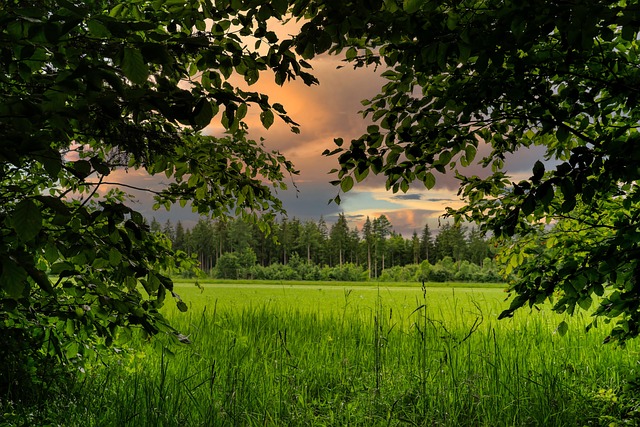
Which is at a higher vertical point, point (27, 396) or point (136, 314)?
point (136, 314)

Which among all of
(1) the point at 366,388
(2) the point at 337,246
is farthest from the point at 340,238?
(1) the point at 366,388

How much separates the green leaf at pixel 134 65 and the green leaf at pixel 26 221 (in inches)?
19.7

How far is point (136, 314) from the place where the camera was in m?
2.38

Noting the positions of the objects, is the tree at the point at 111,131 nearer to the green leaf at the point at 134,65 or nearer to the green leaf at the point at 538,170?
the green leaf at the point at 134,65

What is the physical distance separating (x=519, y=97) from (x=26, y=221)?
2.22m

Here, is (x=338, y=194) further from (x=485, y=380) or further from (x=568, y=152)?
(x=485, y=380)

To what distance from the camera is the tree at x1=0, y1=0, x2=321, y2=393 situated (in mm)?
1385

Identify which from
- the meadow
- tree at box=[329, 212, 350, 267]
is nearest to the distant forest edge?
tree at box=[329, 212, 350, 267]

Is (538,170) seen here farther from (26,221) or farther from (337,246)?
(337,246)

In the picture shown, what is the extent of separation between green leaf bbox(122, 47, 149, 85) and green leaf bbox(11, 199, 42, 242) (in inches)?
19.7

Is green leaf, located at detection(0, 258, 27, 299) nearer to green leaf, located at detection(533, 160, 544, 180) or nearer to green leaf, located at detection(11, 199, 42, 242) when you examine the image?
green leaf, located at detection(11, 199, 42, 242)

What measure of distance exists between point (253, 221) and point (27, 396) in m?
2.55

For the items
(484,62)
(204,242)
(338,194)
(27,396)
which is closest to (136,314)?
(338,194)

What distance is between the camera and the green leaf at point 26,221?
133 centimetres
